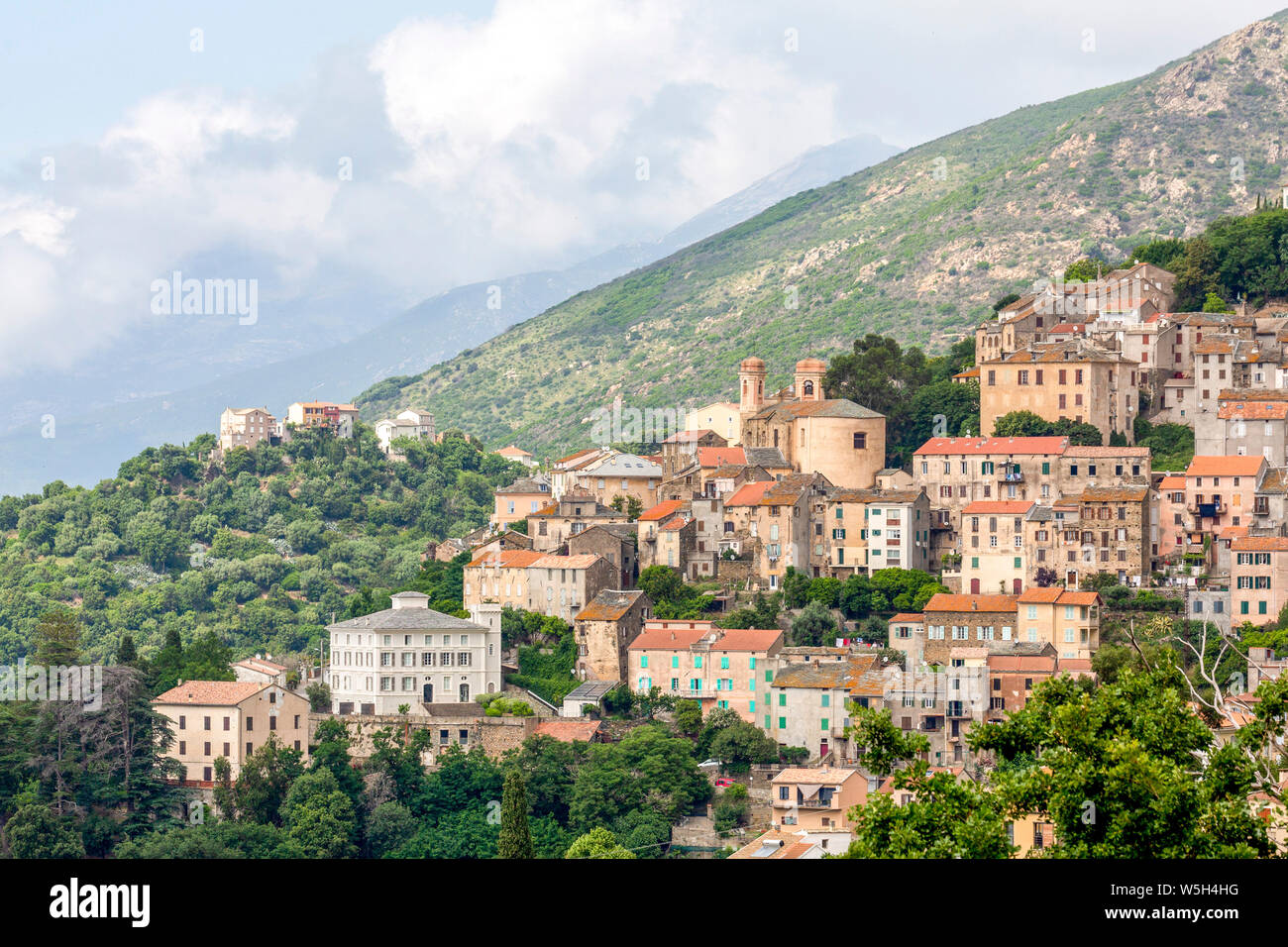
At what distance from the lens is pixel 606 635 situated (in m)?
62.5

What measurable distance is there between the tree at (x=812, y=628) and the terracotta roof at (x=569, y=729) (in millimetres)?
7101

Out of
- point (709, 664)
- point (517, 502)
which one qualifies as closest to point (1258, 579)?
point (709, 664)

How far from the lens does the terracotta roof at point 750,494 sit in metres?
65.9

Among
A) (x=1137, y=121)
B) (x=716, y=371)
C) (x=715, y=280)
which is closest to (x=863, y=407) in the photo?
(x=716, y=371)

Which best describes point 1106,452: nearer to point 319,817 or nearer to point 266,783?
point 319,817

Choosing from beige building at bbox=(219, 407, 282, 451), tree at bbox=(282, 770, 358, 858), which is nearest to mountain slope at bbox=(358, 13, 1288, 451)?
beige building at bbox=(219, 407, 282, 451)

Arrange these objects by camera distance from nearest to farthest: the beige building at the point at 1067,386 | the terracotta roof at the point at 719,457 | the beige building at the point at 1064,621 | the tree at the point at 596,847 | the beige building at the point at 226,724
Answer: the tree at the point at 596,847 → the beige building at the point at 1064,621 → the beige building at the point at 226,724 → the beige building at the point at 1067,386 → the terracotta roof at the point at 719,457

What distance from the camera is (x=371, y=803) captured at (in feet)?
188

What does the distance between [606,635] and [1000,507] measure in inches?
534

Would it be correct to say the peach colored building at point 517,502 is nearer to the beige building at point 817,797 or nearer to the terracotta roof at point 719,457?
the terracotta roof at point 719,457

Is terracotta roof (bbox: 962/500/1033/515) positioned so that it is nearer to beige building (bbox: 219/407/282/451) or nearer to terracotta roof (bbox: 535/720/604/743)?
terracotta roof (bbox: 535/720/604/743)

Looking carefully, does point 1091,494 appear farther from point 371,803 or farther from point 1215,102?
Result: point 1215,102

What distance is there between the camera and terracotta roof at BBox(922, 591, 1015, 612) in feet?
191

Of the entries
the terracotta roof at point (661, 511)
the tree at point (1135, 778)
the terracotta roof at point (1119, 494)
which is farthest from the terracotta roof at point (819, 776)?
the tree at point (1135, 778)
